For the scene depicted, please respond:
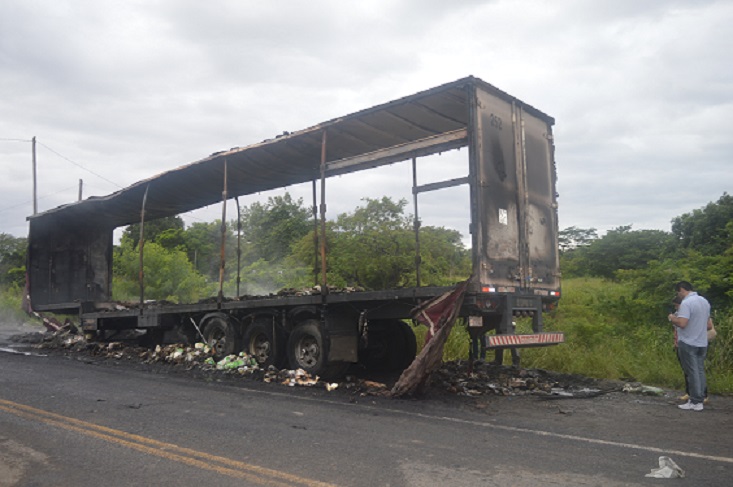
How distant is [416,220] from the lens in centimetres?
970

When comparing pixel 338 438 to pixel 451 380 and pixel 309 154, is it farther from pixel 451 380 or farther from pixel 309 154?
pixel 309 154

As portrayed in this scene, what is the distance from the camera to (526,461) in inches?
170

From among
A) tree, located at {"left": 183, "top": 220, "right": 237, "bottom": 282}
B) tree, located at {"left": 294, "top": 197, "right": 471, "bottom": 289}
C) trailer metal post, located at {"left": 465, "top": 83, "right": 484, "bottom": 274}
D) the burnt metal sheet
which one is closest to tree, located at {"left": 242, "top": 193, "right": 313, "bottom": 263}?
tree, located at {"left": 183, "top": 220, "right": 237, "bottom": 282}

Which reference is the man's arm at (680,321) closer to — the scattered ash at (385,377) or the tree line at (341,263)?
the scattered ash at (385,377)

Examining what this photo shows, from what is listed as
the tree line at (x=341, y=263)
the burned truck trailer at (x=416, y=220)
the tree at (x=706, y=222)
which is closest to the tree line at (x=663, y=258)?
the tree at (x=706, y=222)

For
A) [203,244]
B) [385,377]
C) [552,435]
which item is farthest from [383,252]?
[203,244]

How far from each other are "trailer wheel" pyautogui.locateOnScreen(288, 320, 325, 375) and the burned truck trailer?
22 millimetres

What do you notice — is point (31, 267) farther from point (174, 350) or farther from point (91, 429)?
point (91, 429)

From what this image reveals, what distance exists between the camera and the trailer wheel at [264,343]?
31.0 ft

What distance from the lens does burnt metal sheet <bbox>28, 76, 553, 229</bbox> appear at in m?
8.54

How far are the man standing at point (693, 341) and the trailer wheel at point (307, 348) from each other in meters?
4.54

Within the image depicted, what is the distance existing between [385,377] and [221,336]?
119 inches

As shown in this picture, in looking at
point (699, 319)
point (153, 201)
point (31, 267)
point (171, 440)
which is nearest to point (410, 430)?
point (171, 440)

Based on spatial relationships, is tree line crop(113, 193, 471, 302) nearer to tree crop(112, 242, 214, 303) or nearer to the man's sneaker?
tree crop(112, 242, 214, 303)
